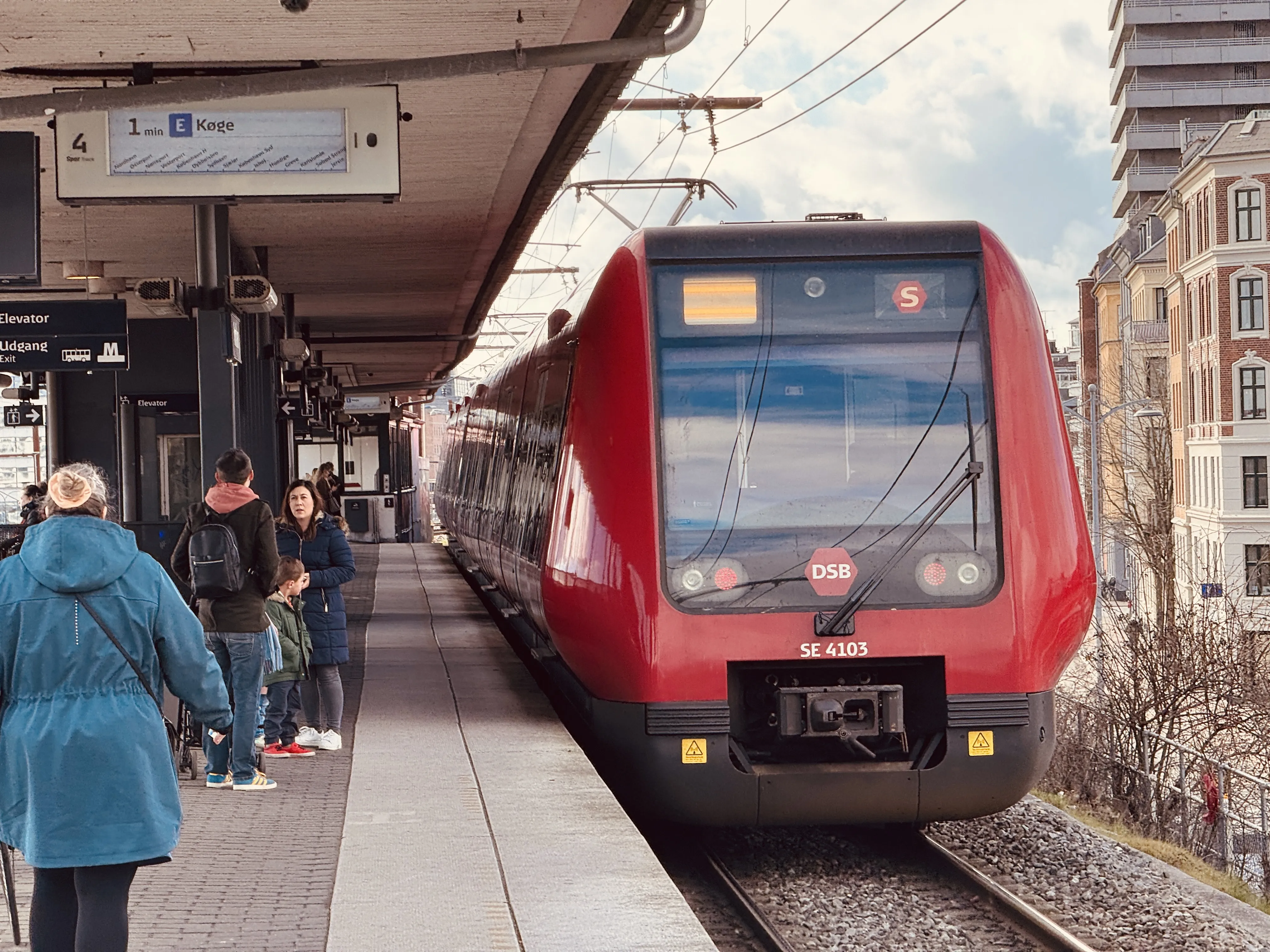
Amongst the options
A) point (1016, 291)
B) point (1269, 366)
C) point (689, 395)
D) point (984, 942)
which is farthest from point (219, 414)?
point (1269, 366)

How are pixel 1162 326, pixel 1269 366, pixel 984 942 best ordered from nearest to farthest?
pixel 984 942
pixel 1269 366
pixel 1162 326

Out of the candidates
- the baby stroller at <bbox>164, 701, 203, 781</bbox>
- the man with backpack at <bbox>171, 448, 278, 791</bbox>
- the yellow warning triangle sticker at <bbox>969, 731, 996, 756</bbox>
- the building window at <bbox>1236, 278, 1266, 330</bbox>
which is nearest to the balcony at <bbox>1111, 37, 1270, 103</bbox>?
the building window at <bbox>1236, 278, 1266, 330</bbox>

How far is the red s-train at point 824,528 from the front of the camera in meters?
8.11

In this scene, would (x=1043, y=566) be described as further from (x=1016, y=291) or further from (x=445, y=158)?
(x=445, y=158)

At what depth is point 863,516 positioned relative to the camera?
8383 millimetres

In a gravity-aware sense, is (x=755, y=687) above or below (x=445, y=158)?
below

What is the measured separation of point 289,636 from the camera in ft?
31.3

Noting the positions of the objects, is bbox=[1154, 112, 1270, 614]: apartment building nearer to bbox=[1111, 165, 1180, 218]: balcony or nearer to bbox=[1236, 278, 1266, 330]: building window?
bbox=[1236, 278, 1266, 330]: building window

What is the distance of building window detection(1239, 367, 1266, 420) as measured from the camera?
170ft

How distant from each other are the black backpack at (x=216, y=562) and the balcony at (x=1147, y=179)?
281ft

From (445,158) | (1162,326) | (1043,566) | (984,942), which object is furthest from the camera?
(1162,326)

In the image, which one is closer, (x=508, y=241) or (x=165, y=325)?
(x=508, y=241)

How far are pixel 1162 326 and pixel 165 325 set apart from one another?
46131 mm

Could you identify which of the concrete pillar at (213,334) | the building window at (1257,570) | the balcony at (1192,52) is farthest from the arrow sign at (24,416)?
the balcony at (1192,52)
